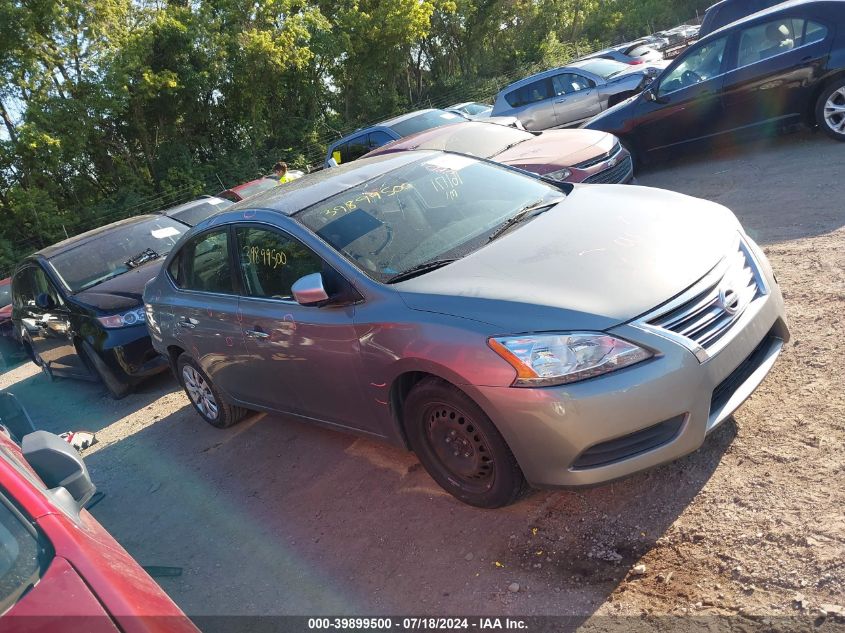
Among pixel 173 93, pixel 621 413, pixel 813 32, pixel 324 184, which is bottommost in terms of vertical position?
pixel 621 413

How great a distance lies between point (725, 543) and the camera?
2.89 m

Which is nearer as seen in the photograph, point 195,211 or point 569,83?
point 195,211

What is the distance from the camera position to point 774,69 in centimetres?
780

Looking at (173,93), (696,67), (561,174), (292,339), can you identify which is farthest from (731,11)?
(173,93)

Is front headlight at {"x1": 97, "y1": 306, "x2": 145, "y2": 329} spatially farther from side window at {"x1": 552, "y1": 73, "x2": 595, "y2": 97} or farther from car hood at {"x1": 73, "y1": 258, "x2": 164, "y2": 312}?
side window at {"x1": 552, "y1": 73, "x2": 595, "y2": 97}

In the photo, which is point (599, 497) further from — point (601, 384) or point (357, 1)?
point (357, 1)

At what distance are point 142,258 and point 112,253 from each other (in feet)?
1.15

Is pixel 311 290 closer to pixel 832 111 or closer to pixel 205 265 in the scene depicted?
pixel 205 265

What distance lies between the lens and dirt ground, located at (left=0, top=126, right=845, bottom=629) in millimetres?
2783

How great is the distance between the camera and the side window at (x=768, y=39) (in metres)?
7.70

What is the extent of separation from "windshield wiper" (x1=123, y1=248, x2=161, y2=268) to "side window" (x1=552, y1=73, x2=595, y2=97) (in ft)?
34.2

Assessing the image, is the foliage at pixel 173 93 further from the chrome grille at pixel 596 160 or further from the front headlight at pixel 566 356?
the front headlight at pixel 566 356

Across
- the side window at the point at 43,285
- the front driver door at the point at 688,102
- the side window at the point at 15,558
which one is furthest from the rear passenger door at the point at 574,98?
the side window at the point at 15,558

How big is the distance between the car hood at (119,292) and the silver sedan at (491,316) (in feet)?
8.82
